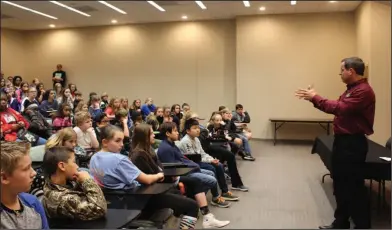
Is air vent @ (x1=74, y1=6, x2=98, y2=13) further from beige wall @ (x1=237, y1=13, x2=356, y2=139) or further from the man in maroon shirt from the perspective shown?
the man in maroon shirt

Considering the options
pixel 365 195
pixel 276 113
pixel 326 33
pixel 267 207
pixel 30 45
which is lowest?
pixel 267 207

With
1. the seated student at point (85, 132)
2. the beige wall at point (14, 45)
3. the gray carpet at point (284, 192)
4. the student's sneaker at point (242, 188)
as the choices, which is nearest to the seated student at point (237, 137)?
the gray carpet at point (284, 192)

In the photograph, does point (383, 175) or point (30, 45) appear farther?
point (30, 45)

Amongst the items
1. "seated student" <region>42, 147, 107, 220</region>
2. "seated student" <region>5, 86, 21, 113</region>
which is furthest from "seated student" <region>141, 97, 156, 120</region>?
"seated student" <region>42, 147, 107, 220</region>

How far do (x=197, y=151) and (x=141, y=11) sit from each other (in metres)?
1.70

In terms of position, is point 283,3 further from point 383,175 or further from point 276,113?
point 383,175

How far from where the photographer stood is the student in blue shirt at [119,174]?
85.7 inches

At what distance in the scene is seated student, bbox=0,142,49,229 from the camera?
1139 mm

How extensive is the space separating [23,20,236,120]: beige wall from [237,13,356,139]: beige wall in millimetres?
299

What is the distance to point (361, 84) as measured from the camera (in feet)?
7.87

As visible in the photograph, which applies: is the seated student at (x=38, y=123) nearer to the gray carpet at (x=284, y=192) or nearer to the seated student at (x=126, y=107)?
the seated student at (x=126, y=107)

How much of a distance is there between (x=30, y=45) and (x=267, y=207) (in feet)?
8.52

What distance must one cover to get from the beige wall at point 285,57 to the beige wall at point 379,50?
631 millimetres

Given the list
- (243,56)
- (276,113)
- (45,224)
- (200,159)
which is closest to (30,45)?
(200,159)
